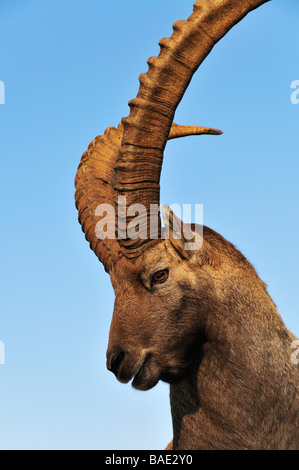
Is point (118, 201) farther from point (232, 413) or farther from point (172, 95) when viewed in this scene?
point (232, 413)

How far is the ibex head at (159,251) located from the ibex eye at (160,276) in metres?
0.01

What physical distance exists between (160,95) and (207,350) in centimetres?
286

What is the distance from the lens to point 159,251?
6.62 metres

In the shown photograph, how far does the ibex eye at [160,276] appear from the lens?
646 centimetres

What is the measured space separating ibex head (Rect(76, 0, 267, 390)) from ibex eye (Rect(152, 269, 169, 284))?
0.01 metres

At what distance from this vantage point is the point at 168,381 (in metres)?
6.58

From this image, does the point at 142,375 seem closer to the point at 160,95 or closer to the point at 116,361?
the point at 116,361

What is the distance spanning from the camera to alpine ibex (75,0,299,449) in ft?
20.5

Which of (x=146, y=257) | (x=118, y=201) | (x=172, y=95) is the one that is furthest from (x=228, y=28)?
(x=146, y=257)

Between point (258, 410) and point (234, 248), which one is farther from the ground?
point (234, 248)

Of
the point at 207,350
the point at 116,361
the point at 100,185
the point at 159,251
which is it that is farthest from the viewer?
the point at 100,185

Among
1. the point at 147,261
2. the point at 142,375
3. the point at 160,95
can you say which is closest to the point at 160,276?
the point at 147,261

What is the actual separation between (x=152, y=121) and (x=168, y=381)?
9.54 ft

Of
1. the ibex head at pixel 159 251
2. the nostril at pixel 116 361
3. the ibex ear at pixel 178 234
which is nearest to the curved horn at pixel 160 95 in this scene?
the ibex head at pixel 159 251
